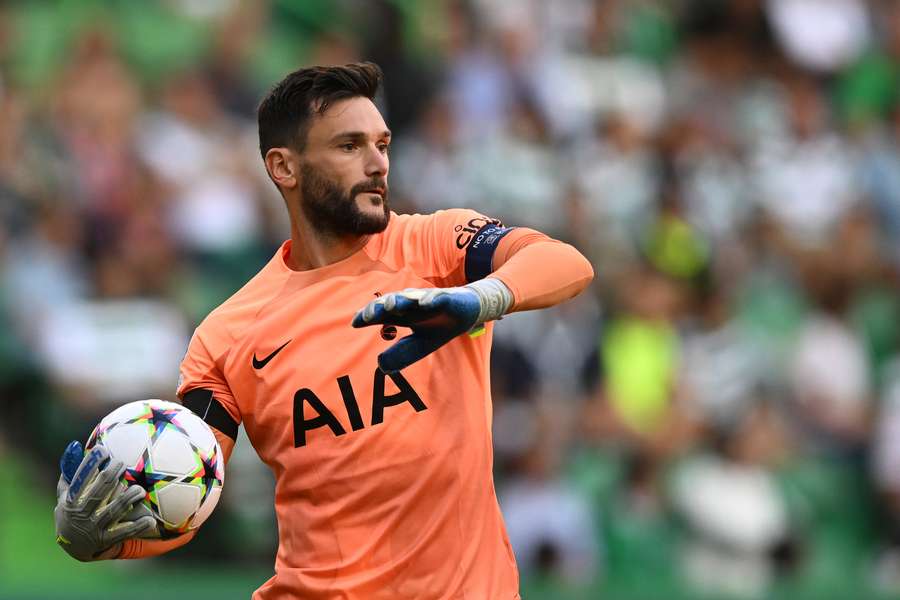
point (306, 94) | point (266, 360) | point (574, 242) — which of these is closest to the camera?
point (266, 360)

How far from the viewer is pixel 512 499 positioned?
991cm

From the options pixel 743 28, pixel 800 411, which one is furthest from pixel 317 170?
pixel 743 28

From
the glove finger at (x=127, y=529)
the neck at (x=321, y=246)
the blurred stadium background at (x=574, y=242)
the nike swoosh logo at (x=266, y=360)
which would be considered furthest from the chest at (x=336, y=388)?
the blurred stadium background at (x=574, y=242)

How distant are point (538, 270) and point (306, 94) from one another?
1.14 metres

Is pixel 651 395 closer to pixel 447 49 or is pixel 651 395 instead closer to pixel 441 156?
pixel 441 156

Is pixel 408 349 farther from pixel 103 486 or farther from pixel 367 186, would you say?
pixel 103 486

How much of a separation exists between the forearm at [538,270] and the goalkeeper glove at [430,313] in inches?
2.4

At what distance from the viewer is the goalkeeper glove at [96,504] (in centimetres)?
462

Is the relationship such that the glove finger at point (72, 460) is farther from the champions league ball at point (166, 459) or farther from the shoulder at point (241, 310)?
the shoulder at point (241, 310)

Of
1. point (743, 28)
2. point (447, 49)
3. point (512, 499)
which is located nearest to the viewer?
point (512, 499)

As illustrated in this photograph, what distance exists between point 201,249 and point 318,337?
21.0ft

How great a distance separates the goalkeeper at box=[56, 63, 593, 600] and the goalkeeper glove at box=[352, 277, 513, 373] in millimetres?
154

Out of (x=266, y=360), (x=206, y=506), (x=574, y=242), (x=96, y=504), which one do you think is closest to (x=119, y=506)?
(x=96, y=504)

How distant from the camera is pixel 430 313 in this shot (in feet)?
13.7
